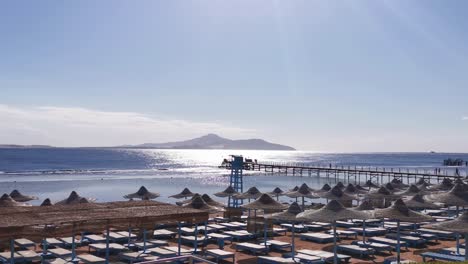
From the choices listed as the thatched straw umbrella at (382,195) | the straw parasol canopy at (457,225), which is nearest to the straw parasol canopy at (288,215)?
the straw parasol canopy at (457,225)

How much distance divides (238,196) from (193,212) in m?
12.9

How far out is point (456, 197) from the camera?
23031 mm

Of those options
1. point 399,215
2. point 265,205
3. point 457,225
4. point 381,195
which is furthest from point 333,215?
point 381,195

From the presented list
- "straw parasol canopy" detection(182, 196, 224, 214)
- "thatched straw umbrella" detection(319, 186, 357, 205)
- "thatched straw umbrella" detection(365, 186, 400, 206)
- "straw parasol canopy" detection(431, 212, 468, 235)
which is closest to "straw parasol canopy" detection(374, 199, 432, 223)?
"straw parasol canopy" detection(431, 212, 468, 235)

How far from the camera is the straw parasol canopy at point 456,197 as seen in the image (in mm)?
22688

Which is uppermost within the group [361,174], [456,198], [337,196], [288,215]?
[456,198]

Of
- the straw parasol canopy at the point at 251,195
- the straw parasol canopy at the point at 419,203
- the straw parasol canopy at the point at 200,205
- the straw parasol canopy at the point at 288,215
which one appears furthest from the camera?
the straw parasol canopy at the point at 251,195

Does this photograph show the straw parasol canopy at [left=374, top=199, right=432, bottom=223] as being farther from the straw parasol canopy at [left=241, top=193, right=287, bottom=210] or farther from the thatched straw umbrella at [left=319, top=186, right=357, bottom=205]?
the thatched straw umbrella at [left=319, top=186, right=357, bottom=205]

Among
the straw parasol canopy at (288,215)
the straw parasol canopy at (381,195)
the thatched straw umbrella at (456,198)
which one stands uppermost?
the thatched straw umbrella at (456,198)

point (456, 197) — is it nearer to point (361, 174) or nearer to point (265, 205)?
point (265, 205)

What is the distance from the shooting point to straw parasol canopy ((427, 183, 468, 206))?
22688 mm

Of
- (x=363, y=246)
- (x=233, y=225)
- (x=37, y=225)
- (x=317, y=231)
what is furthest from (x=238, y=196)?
(x=37, y=225)

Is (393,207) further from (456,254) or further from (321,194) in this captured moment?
(321,194)

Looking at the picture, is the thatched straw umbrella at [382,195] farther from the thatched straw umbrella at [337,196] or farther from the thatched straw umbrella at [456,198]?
the thatched straw umbrella at [456,198]
